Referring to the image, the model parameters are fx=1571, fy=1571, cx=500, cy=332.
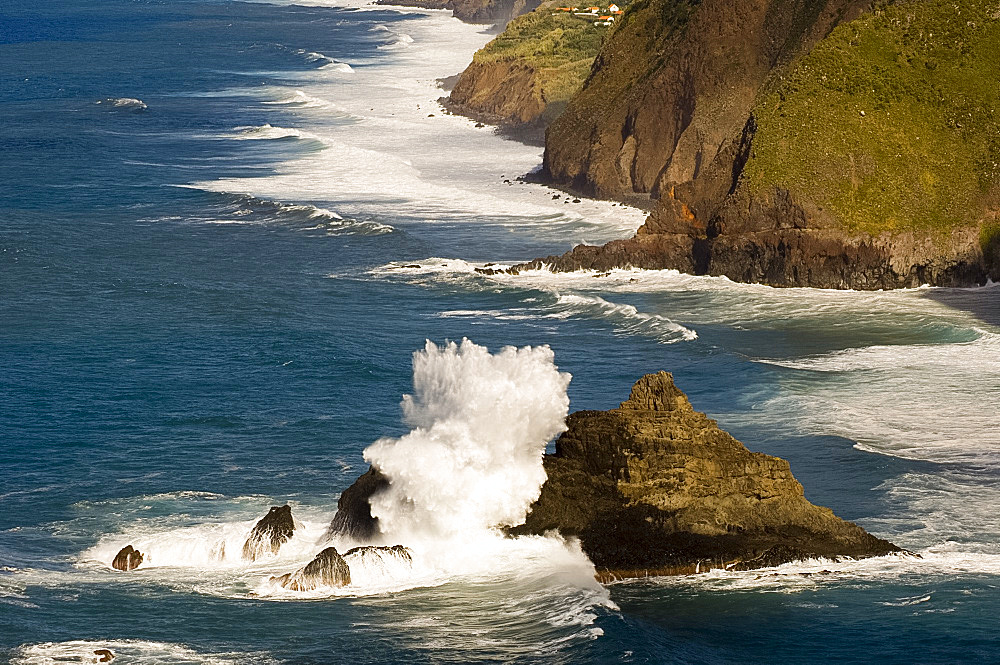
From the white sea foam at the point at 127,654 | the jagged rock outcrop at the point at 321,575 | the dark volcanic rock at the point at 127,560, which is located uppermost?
the jagged rock outcrop at the point at 321,575

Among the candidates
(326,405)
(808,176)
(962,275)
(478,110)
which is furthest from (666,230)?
(478,110)

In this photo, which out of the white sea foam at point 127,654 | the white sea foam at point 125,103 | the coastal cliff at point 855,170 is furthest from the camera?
the white sea foam at point 125,103

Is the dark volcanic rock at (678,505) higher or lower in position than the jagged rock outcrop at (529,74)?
lower

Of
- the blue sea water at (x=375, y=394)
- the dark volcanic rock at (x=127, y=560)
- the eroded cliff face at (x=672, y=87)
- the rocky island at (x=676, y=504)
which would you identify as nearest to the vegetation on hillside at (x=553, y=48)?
the blue sea water at (x=375, y=394)

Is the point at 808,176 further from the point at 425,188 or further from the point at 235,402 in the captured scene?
the point at 425,188

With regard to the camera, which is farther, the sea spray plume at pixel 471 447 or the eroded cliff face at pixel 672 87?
the eroded cliff face at pixel 672 87

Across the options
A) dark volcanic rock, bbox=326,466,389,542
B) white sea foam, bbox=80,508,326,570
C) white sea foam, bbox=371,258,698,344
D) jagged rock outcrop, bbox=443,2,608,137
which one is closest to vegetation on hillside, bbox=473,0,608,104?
jagged rock outcrop, bbox=443,2,608,137

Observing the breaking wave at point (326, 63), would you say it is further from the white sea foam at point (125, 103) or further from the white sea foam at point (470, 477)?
the white sea foam at point (470, 477)
